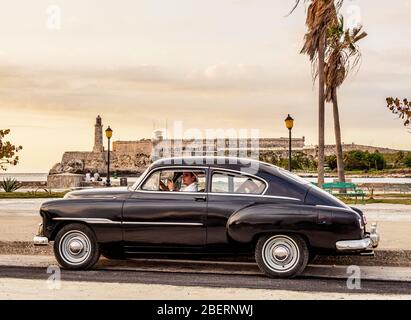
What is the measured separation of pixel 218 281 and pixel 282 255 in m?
0.93

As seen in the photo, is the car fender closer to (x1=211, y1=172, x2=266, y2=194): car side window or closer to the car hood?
(x1=211, y1=172, x2=266, y2=194): car side window

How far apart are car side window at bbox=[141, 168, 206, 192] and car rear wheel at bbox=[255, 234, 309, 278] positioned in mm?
1279

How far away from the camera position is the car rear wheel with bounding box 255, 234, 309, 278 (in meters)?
9.85

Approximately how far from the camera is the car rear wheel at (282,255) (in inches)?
388

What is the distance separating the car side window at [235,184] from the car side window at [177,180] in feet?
0.72

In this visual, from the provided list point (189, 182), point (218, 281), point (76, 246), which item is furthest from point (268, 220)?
point (76, 246)

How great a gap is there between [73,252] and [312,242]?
343 centimetres

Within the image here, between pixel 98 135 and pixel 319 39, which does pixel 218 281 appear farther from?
pixel 98 135

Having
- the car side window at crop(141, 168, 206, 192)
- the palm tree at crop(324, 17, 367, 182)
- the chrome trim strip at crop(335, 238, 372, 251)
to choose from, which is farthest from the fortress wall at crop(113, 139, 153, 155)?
the chrome trim strip at crop(335, 238, 372, 251)

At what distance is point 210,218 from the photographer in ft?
33.4

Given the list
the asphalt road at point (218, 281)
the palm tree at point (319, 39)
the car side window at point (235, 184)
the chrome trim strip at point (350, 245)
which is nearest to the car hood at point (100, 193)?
the asphalt road at point (218, 281)

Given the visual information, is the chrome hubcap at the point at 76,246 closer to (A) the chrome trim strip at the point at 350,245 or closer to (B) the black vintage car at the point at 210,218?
(B) the black vintage car at the point at 210,218

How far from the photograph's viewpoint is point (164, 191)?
34.6 ft
